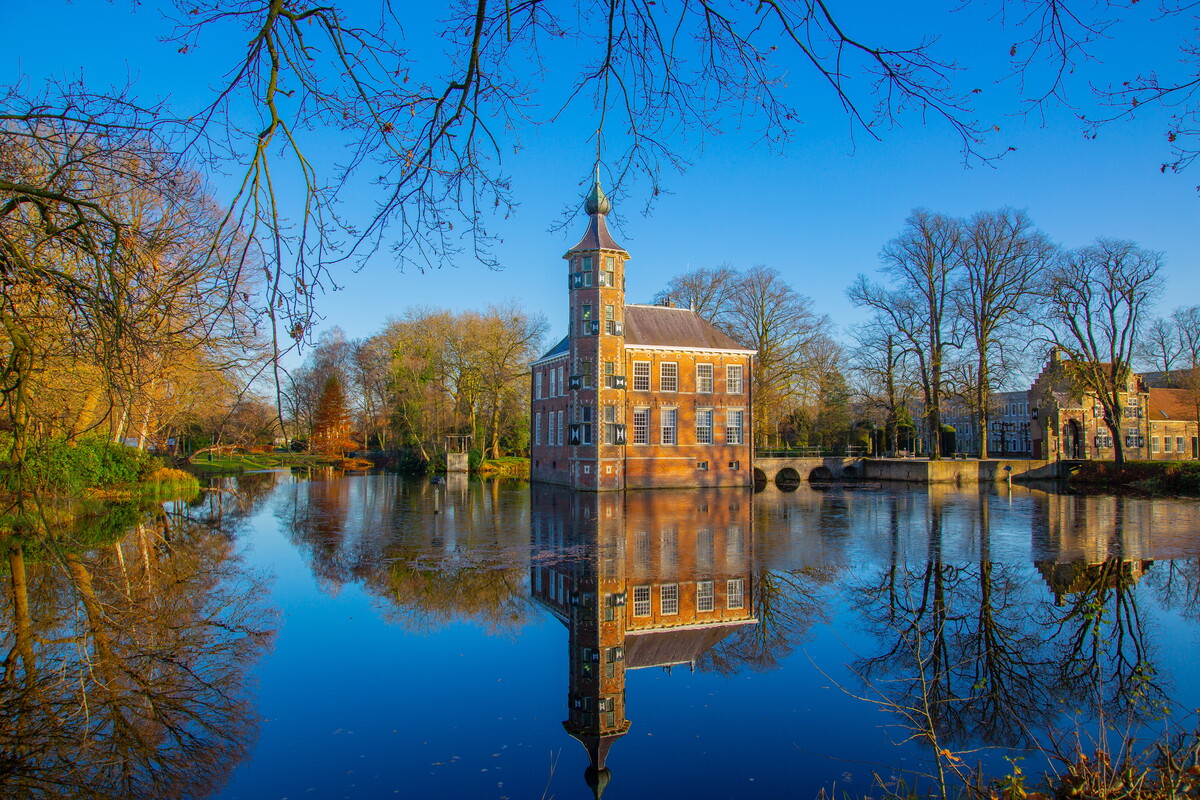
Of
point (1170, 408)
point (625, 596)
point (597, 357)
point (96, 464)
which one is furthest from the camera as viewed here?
point (1170, 408)

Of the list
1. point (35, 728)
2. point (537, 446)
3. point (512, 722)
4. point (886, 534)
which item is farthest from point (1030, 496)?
point (35, 728)

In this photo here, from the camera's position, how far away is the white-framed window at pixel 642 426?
31.1m

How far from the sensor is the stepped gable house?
2884 centimetres

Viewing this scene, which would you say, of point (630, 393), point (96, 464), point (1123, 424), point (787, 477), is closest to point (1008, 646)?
point (96, 464)

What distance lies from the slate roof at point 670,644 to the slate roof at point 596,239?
71.2 ft

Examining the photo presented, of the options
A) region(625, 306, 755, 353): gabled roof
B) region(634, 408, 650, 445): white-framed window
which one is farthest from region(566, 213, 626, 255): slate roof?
region(634, 408, 650, 445): white-framed window

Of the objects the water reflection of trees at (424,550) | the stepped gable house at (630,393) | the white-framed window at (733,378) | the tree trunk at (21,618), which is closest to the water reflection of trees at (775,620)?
the water reflection of trees at (424,550)

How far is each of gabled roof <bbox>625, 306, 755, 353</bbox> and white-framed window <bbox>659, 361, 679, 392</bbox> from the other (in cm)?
88

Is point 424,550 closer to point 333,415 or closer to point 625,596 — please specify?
point 625,596

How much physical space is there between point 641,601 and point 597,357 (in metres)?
19.6

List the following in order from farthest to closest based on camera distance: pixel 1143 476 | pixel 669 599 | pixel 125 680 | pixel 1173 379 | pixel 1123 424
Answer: pixel 1173 379
pixel 1123 424
pixel 1143 476
pixel 669 599
pixel 125 680

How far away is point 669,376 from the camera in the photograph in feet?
104

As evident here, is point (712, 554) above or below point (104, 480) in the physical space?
below

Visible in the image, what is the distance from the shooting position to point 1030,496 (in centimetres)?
2795
